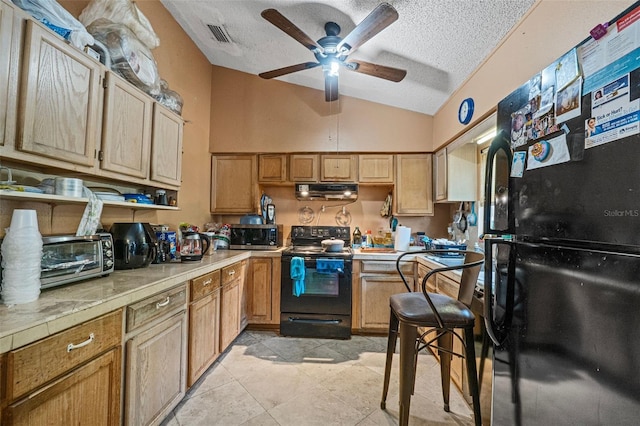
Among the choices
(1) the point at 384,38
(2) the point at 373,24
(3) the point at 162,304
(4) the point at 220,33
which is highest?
(4) the point at 220,33

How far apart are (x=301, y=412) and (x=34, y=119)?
211cm

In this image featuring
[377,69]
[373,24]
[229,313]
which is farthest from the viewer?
[229,313]

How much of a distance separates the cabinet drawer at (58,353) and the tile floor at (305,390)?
2.90 feet

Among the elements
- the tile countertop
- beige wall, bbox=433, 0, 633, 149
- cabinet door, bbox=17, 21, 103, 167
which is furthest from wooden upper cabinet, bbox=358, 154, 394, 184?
cabinet door, bbox=17, 21, 103, 167

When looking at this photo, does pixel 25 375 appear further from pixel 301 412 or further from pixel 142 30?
pixel 142 30

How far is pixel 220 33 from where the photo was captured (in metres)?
2.68

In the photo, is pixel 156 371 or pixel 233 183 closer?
pixel 156 371

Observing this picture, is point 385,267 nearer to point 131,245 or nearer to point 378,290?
point 378,290

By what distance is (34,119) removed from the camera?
1.20 metres

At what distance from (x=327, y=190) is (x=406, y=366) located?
2158mm

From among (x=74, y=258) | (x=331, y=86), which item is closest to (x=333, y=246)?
(x=331, y=86)

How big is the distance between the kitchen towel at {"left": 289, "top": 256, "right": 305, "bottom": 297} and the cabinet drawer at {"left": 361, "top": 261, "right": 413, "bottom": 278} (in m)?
0.65

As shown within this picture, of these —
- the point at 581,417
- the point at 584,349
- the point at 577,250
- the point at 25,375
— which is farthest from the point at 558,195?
the point at 25,375

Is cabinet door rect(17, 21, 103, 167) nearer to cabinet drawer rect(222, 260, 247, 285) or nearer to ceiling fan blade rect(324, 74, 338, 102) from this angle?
cabinet drawer rect(222, 260, 247, 285)
